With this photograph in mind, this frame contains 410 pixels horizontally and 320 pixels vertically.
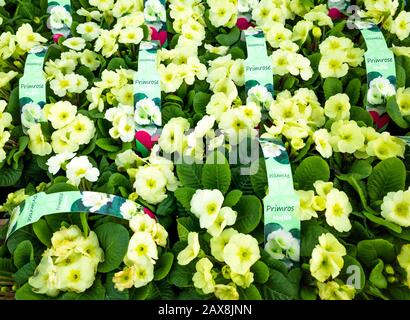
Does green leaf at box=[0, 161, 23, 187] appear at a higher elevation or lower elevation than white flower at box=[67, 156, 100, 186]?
lower

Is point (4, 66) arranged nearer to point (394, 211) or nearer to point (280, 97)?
point (280, 97)

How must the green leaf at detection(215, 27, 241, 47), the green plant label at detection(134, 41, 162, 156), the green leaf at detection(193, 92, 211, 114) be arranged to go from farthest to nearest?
the green leaf at detection(215, 27, 241, 47)
the green leaf at detection(193, 92, 211, 114)
the green plant label at detection(134, 41, 162, 156)

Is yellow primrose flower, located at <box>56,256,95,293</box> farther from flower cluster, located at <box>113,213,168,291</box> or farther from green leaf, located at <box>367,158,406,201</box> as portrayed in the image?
green leaf, located at <box>367,158,406,201</box>

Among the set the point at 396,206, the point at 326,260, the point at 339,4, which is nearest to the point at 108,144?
the point at 326,260

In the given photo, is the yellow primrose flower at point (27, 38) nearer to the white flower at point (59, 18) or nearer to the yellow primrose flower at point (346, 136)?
the white flower at point (59, 18)

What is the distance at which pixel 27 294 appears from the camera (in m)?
1.28

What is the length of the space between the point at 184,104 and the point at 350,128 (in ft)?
2.16

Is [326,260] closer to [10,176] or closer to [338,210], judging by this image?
[338,210]

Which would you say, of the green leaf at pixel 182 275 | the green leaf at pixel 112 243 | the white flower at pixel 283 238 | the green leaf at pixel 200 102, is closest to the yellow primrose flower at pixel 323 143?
the white flower at pixel 283 238

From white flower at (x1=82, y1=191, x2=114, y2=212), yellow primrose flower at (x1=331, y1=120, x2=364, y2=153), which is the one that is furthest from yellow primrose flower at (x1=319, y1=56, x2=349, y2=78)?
white flower at (x1=82, y1=191, x2=114, y2=212)

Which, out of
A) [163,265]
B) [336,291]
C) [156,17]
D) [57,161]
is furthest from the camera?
[156,17]

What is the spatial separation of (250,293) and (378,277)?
0.35 meters

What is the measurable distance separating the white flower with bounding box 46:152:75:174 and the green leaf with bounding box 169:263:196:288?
532 millimetres

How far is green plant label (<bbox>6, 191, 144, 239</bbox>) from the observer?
1299mm
